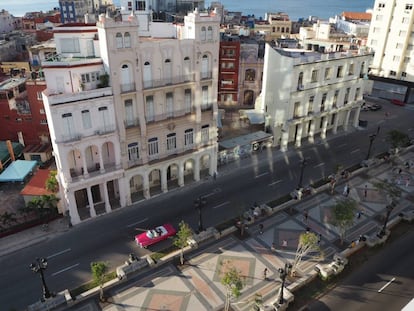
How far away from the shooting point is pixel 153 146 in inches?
1758

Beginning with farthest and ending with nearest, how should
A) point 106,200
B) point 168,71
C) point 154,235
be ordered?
point 106,200 < point 168,71 < point 154,235

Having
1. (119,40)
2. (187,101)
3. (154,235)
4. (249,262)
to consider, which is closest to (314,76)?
(187,101)

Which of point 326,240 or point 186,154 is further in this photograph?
point 186,154

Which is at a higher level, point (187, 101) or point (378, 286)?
point (187, 101)

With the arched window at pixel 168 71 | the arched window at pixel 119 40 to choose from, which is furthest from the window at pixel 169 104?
the arched window at pixel 119 40

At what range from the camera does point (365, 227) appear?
41375mm

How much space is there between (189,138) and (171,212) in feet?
33.6

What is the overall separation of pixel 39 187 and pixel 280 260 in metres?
30.5

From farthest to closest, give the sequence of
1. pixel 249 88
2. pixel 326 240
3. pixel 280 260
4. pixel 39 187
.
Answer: pixel 249 88
pixel 39 187
pixel 326 240
pixel 280 260

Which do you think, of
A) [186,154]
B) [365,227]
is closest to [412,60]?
[365,227]

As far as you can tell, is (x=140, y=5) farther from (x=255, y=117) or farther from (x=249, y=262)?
(x=249, y=262)

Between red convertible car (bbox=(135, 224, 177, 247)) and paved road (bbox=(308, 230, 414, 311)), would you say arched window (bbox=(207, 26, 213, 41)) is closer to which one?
red convertible car (bbox=(135, 224, 177, 247))

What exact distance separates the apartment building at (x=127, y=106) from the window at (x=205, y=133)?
Answer: 0.14 m

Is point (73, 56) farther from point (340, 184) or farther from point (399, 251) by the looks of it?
point (399, 251)
